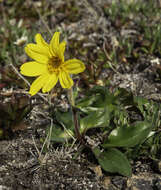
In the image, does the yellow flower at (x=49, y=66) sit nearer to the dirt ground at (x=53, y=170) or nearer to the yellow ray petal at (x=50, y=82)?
the yellow ray petal at (x=50, y=82)

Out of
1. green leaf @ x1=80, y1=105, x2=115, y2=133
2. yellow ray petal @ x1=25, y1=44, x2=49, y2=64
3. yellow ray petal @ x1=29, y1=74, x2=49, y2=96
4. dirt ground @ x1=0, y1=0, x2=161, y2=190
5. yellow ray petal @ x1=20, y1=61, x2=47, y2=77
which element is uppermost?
yellow ray petal @ x1=25, y1=44, x2=49, y2=64

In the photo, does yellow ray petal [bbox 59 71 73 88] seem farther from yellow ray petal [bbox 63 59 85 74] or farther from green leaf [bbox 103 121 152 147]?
green leaf [bbox 103 121 152 147]

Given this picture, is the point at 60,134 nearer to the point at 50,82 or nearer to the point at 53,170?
the point at 53,170

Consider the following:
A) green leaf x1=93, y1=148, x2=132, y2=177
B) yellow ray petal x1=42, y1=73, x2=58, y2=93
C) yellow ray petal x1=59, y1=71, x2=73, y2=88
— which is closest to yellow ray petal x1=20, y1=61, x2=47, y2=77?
yellow ray petal x1=42, y1=73, x2=58, y2=93

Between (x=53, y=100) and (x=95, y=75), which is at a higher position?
(x=95, y=75)

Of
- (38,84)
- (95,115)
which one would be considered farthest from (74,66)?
(95,115)

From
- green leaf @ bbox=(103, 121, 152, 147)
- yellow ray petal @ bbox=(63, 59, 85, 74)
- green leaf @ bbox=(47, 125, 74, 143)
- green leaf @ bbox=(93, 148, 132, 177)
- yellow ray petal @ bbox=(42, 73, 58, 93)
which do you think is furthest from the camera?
green leaf @ bbox=(47, 125, 74, 143)

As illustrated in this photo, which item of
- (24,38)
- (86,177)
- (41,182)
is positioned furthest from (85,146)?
(24,38)

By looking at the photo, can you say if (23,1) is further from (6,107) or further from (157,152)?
(157,152)
